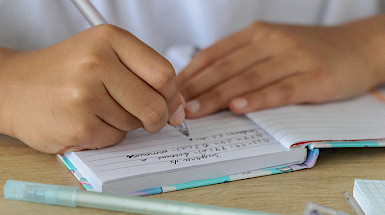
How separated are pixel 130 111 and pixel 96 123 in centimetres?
3

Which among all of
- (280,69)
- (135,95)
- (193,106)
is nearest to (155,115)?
(135,95)

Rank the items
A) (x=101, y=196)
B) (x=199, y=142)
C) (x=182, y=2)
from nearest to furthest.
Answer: (x=101, y=196)
(x=199, y=142)
(x=182, y=2)

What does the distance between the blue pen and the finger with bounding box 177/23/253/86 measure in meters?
0.31

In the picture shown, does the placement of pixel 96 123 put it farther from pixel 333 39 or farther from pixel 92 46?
pixel 333 39

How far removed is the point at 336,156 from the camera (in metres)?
0.54

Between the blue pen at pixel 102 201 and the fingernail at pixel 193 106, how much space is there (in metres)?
0.24

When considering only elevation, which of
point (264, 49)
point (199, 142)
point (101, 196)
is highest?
point (264, 49)

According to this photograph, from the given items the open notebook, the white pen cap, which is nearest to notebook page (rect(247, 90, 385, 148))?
the open notebook

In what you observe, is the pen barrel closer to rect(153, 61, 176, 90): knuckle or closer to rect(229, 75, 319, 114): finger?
rect(153, 61, 176, 90): knuckle

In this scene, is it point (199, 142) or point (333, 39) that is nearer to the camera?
point (199, 142)

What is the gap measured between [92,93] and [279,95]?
26cm

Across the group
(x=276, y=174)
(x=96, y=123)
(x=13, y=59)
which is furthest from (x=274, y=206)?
(x=13, y=59)

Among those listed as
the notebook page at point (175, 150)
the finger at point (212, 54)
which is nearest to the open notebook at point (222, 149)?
the notebook page at point (175, 150)

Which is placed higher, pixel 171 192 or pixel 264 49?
pixel 264 49
